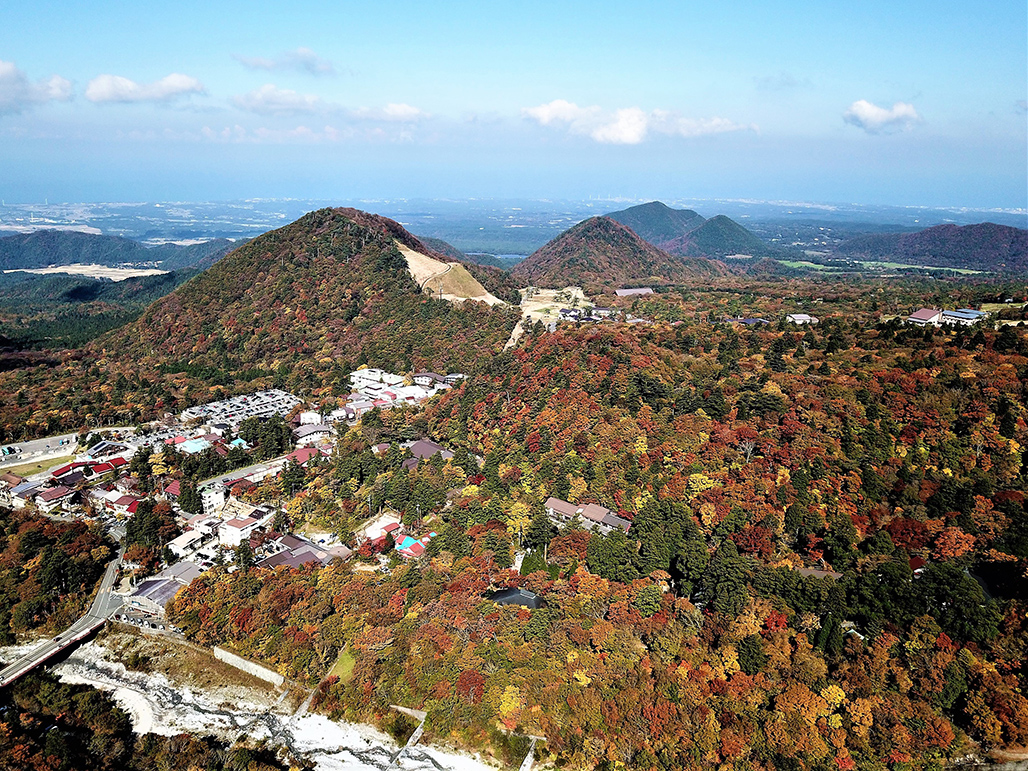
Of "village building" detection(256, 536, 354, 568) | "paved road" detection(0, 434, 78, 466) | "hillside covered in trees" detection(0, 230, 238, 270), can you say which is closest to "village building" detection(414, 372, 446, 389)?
Answer: "village building" detection(256, 536, 354, 568)

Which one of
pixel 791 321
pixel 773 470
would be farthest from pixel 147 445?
pixel 791 321

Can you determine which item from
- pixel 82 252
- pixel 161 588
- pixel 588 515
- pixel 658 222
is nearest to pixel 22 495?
pixel 161 588

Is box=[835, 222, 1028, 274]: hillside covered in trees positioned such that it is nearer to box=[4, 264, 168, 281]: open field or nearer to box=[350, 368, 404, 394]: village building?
box=[350, 368, 404, 394]: village building

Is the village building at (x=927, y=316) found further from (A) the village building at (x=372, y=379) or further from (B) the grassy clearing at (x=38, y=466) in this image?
(B) the grassy clearing at (x=38, y=466)

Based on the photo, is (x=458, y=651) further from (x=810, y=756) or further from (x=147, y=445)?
(x=147, y=445)

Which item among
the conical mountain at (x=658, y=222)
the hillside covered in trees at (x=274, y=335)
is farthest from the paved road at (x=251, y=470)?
the conical mountain at (x=658, y=222)
